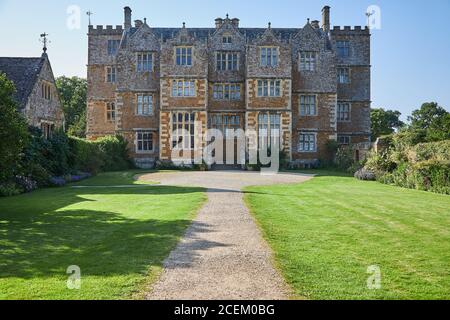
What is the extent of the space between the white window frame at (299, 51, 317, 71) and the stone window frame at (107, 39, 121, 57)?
633 inches

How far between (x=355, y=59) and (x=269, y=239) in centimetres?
3447

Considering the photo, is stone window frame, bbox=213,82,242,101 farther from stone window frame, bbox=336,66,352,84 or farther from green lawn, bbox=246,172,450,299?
green lawn, bbox=246,172,450,299

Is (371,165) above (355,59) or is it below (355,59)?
below

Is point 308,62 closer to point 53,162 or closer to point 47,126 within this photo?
point 47,126

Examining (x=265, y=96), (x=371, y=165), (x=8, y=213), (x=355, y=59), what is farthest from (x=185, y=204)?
(x=355, y=59)

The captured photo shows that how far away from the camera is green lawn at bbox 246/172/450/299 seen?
6289 mm

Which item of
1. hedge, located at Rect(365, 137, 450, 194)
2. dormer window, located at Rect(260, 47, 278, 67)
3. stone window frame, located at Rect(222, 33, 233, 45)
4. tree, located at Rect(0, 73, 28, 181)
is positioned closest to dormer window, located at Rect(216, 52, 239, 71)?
stone window frame, located at Rect(222, 33, 233, 45)

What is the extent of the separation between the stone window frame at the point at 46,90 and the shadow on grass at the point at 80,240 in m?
15.4

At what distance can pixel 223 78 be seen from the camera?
36.8 metres

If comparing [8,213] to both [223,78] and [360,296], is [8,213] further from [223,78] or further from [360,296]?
[223,78]

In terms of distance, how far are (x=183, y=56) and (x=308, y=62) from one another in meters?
10.1

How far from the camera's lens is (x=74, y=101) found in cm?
6050

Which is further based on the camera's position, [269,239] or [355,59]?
[355,59]
